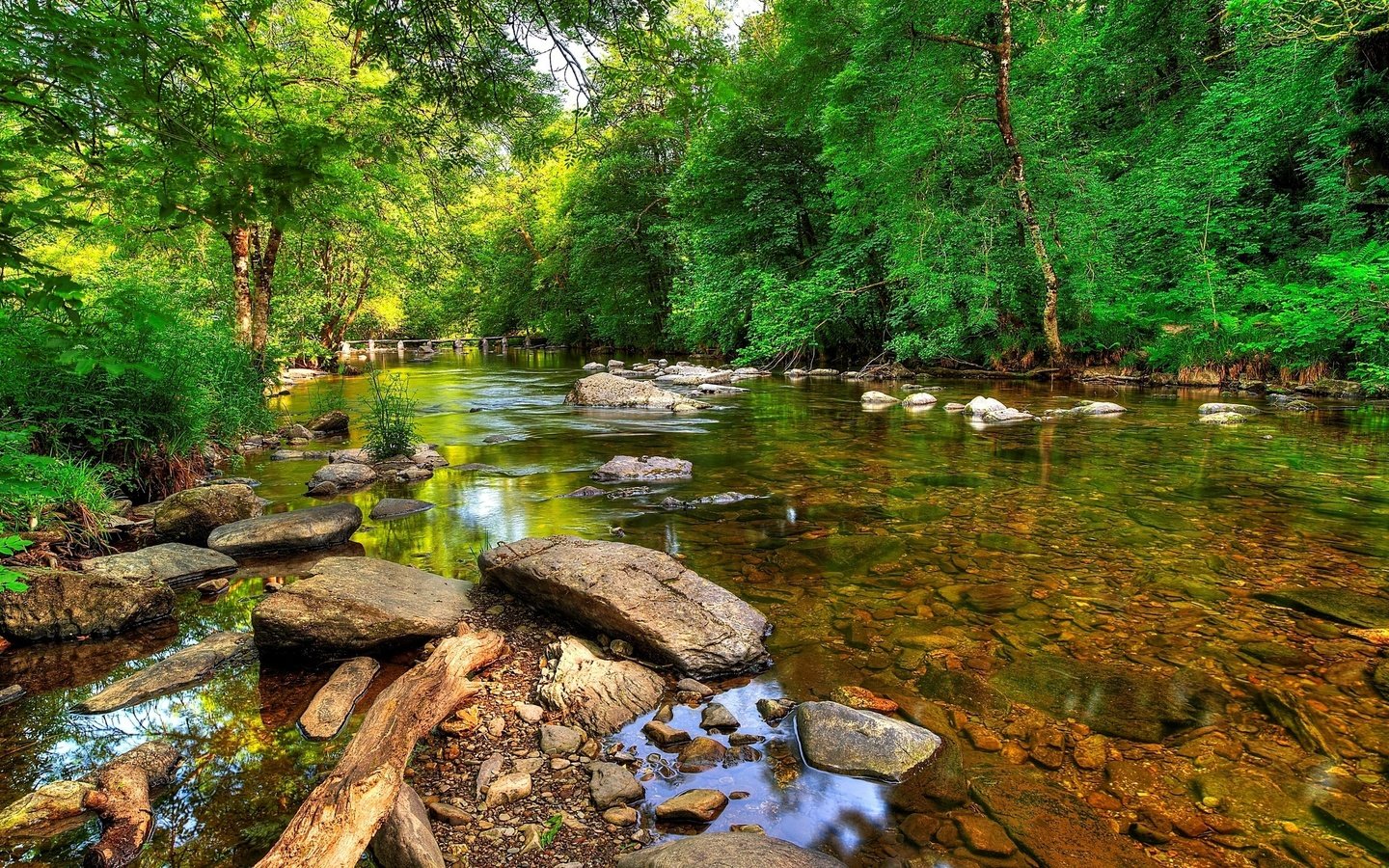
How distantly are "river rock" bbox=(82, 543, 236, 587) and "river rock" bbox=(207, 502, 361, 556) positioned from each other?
0.71 feet

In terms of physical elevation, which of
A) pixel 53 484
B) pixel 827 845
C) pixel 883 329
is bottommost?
pixel 827 845

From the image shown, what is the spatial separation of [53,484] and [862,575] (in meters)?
6.02

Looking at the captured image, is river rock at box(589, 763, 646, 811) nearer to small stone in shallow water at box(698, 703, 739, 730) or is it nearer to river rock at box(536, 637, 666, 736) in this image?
river rock at box(536, 637, 666, 736)

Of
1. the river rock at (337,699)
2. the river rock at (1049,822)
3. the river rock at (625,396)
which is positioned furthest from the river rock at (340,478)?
the river rock at (1049,822)

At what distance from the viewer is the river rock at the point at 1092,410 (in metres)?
11.5

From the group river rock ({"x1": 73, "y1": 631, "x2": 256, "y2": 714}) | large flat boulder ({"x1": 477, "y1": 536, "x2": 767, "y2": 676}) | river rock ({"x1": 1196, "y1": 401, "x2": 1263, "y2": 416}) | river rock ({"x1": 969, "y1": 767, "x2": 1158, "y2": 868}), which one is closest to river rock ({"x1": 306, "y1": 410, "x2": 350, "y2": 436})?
river rock ({"x1": 73, "y1": 631, "x2": 256, "y2": 714})

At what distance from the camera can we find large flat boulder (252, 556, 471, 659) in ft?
11.7

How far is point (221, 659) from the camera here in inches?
142

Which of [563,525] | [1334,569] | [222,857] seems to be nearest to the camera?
[222,857]

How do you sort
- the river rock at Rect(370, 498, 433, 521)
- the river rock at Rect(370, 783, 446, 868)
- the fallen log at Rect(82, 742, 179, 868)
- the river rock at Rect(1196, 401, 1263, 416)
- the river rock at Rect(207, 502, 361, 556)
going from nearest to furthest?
the river rock at Rect(370, 783, 446, 868), the fallen log at Rect(82, 742, 179, 868), the river rock at Rect(207, 502, 361, 556), the river rock at Rect(370, 498, 433, 521), the river rock at Rect(1196, 401, 1263, 416)

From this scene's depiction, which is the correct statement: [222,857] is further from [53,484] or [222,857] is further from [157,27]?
[53,484]

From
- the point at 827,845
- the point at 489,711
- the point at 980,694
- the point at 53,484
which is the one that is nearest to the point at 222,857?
the point at 489,711

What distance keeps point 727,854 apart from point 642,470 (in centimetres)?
604

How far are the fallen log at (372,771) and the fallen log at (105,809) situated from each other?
679 millimetres
